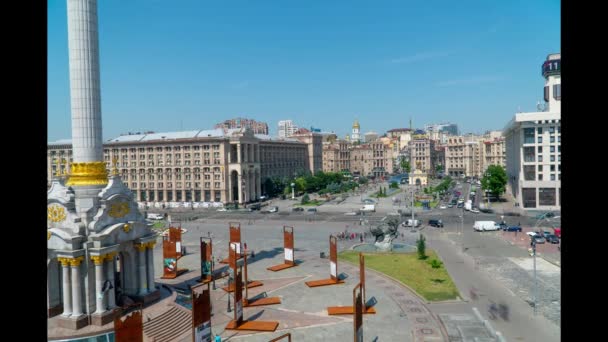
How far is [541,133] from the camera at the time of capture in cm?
8300

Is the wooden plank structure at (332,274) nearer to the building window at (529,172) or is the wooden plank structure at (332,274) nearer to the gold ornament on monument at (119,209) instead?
the gold ornament on monument at (119,209)

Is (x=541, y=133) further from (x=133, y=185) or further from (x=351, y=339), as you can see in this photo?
(x=133, y=185)

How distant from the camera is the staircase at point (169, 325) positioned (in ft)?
89.4

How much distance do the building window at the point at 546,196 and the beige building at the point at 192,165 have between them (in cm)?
6066

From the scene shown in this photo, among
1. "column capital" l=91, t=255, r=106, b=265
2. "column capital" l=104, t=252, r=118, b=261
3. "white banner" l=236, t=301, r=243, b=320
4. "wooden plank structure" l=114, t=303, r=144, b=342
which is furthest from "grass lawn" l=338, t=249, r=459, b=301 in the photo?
"column capital" l=91, t=255, r=106, b=265

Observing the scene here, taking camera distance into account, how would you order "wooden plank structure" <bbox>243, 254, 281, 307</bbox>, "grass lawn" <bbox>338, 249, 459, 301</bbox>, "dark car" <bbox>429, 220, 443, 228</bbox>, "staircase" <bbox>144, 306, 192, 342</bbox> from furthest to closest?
"dark car" <bbox>429, 220, 443, 228</bbox>
"grass lawn" <bbox>338, 249, 459, 301</bbox>
"wooden plank structure" <bbox>243, 254, 281, 307</bbox>
"staircase" <bbox>144, 306, 192, 342</bbox>

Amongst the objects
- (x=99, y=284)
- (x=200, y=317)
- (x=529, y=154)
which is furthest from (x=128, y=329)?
(x=529, y=154)

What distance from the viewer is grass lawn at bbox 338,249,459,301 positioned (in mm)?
34125

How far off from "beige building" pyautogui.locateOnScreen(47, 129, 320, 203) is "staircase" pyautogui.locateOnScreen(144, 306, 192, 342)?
72.8 meters

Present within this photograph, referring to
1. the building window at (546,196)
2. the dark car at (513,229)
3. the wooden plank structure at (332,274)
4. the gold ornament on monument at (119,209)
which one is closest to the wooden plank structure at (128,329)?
the gold ornament on monument at (119,209)

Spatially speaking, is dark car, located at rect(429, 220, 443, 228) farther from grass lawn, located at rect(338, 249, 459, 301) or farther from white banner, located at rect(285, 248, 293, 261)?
white banner, located at rect(285, 248, 293, 261)

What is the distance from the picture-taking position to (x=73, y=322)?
89.7 feet

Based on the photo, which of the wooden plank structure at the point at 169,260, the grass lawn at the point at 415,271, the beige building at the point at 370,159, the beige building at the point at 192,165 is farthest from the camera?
the beige building at the point at 370,159
